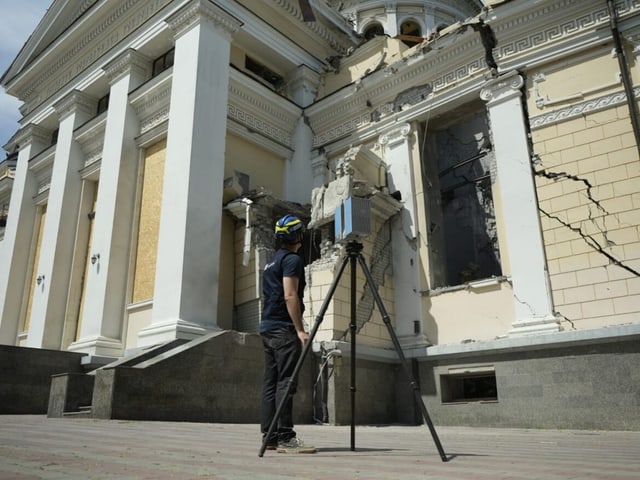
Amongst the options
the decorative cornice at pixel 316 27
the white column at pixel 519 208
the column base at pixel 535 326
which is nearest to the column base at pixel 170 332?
the column base at pixel 535 326

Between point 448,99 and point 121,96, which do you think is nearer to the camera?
point 448,99

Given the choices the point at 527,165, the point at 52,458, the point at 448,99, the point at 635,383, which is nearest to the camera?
the point at 52,458

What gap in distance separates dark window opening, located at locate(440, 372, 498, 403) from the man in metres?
6.94

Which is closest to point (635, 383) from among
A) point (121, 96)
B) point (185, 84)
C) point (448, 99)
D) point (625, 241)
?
point (625, 241)

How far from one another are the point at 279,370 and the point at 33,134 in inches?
734

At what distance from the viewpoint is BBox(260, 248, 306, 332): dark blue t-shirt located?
4102 mm

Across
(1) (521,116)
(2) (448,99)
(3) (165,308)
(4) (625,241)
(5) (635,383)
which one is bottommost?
(5) (635,383)

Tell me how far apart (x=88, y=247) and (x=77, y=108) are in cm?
465

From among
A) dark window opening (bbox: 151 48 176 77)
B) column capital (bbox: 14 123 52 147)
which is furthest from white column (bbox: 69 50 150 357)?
column capital (bbox: 14 123 52 147)

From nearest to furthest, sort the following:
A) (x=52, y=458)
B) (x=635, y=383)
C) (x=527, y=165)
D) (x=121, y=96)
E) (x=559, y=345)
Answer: (x=52, y=458) < (x=635, y=383) < (x=559, y=345) < (x=527, y=165) < (x=121, y=96)

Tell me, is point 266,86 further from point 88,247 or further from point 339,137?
point 88,247

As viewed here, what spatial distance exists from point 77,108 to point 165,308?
9192 millimetres

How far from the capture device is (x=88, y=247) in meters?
15.4

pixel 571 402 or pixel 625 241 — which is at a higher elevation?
pixel 625 241
